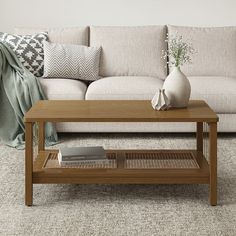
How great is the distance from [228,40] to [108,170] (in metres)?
2.38

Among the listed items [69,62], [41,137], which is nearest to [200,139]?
[41,137]

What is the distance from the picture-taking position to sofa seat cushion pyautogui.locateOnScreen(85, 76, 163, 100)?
3947 millimetres

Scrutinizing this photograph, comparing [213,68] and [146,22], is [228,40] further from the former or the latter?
[146,22]

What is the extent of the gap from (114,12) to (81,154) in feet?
8.30

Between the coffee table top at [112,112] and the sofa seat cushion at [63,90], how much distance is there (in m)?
0.87

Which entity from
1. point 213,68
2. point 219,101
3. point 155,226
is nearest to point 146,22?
point 213,68

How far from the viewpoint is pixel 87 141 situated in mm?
3961

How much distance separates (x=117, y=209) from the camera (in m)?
2.57

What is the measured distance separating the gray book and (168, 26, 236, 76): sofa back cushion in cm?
192

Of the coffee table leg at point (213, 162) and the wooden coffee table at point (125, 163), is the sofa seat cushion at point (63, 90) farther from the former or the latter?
the coffee table leg at point (213, 162)

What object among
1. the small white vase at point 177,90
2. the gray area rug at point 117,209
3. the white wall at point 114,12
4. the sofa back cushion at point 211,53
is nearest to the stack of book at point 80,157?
the gray area rug at point 117,209

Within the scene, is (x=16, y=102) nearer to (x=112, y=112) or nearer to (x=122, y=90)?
(x=122, y=90)

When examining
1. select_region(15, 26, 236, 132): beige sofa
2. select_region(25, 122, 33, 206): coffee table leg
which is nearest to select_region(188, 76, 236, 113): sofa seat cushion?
select_region(15, 26, 236, 132): beige sofa

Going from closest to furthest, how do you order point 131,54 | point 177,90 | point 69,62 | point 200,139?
1. point 177,90
2. point 200,139
3. point 69,62
4. point 131,54
